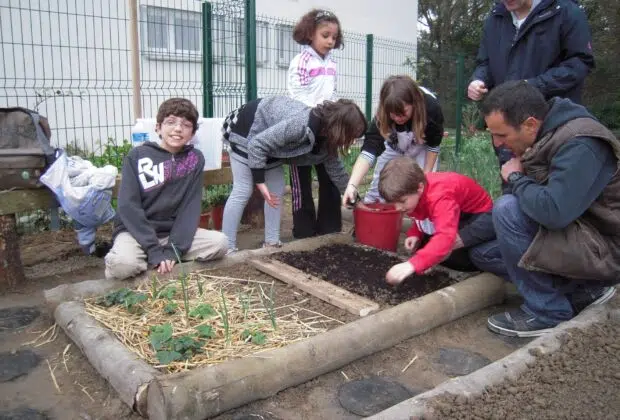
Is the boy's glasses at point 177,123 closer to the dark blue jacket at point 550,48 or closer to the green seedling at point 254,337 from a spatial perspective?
the green seedling at point 254,337

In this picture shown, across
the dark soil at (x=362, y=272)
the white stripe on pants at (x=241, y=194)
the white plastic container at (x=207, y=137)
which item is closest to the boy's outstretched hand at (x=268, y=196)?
the white stripe on pants at (x=241, y=194)

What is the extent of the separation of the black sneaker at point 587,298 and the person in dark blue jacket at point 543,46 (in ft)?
2.77

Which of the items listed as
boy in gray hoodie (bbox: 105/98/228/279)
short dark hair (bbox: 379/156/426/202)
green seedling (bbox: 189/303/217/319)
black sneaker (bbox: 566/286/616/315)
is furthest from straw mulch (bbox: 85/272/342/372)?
black sneaker (bbox: 566/286/616/315)

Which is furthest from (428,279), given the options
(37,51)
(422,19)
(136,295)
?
(422,19)

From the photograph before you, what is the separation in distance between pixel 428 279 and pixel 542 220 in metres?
0.96

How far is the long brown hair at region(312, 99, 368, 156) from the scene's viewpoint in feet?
11.4

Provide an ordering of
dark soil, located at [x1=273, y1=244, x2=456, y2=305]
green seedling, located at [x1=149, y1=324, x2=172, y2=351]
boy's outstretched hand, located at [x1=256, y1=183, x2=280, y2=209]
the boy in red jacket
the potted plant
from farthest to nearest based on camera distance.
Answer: the potted plant
boy's outstretched hand, located at [x1=256, y1=183, x2=280, y2=209]
dark soil, located at [x1=273, y1=244, x2=456, y2=305]
the boy in red jacket
green seedling, located at [x1=149, y1=324, x2=172, y2=351]

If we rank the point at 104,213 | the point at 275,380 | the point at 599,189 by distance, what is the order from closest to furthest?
the point at 275,380, the point at 599,189, the point at 104,213

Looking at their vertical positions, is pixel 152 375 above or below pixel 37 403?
above

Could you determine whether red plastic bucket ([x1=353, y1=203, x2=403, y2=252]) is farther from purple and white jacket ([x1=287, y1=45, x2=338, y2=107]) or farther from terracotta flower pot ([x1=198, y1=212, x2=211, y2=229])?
terracotta flower pot ([x1=198, y1=212, x2=211, y2=229])

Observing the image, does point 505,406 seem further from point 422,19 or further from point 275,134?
point 422,19

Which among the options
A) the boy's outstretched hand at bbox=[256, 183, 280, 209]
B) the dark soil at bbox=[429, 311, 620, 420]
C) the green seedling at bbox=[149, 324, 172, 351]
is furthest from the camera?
the boy's outstretched hand at bbox=[256, 183, 280, 209]

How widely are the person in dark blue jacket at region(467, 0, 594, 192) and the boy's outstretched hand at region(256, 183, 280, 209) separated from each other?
4.84ft

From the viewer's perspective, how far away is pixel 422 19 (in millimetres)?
24000
